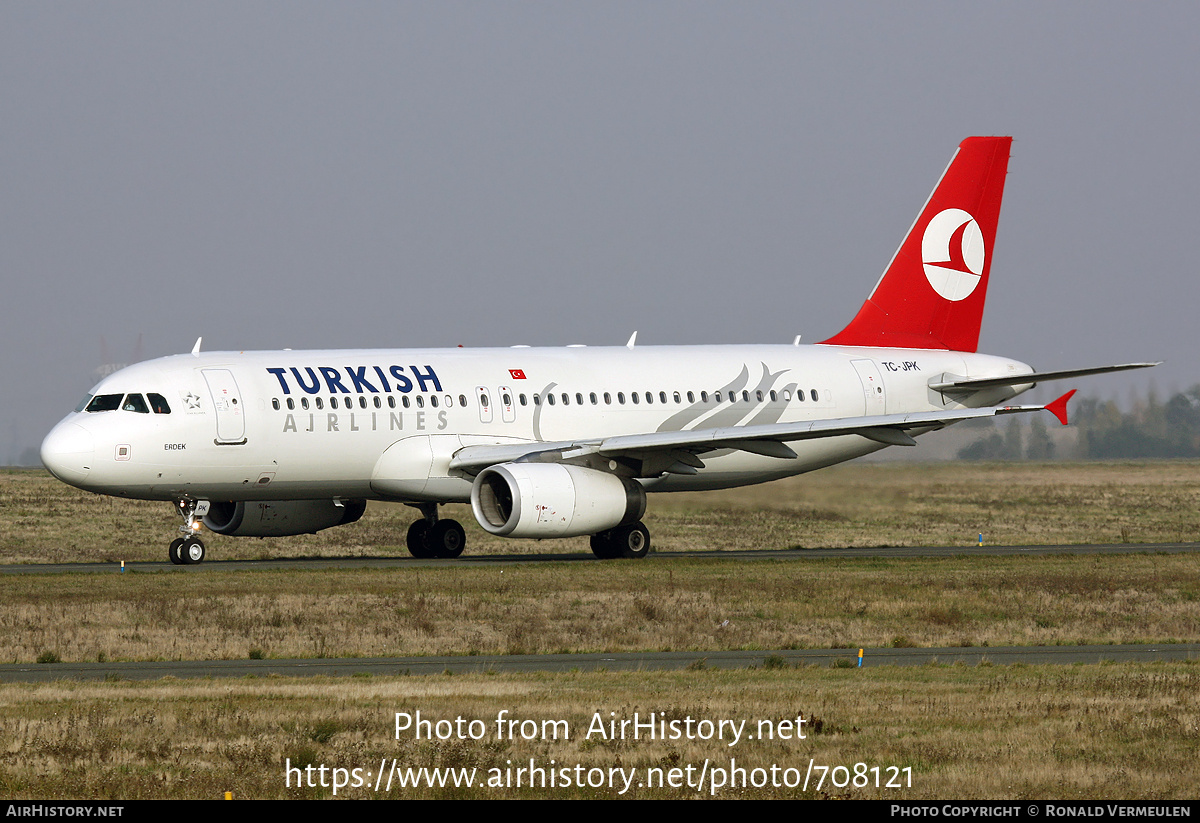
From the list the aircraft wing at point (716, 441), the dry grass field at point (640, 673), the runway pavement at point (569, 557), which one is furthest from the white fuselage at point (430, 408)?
the dry grass field at point (640, 673)

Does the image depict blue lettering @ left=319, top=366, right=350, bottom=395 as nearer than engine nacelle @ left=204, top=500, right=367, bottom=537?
Yes

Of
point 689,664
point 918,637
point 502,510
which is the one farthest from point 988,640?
point 502,510

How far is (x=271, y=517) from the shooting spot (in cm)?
3438

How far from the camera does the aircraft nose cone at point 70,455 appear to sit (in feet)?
98.1

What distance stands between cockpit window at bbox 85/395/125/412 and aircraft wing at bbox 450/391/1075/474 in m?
6.52

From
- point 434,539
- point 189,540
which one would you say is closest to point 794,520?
point 434,539

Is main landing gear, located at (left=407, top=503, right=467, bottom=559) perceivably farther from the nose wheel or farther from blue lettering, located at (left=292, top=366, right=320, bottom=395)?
the nose wheel

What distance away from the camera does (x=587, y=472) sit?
104 feet

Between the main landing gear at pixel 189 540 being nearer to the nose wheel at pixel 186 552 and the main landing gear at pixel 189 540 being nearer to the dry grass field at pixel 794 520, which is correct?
the nose wheel at pixel 186 552

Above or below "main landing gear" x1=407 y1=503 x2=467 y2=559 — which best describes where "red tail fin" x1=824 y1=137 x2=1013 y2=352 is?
above

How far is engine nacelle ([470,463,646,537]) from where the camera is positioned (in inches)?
1191

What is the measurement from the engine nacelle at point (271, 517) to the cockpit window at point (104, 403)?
3.78 m

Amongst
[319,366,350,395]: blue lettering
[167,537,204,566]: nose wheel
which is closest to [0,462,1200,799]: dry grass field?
[167,537,204,566]: nose wheel

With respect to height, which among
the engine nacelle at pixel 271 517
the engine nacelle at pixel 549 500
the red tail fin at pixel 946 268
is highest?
the red tail fin at pixel 946 268
